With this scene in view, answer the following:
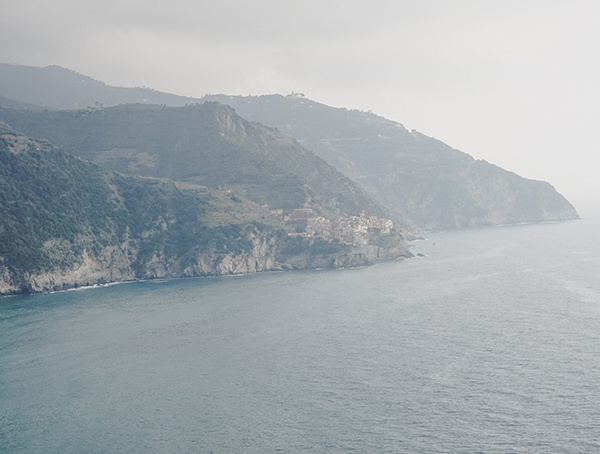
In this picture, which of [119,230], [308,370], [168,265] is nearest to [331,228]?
[168,265]

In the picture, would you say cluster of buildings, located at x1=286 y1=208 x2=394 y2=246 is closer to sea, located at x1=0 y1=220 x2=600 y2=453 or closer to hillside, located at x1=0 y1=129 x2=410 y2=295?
hillside, located at x1=0 y1=129 x2=410 y2=295

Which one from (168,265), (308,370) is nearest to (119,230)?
(168,265)

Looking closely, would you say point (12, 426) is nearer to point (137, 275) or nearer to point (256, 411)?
point (256, 411)

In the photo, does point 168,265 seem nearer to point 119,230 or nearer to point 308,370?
point 119,230

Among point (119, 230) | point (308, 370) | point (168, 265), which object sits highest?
point (119, 230)

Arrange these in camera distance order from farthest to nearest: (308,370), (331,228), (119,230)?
(331,228) → (119,230) → (308,370)

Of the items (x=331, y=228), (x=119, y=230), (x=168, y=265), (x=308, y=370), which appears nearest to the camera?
(x=308, y=370)

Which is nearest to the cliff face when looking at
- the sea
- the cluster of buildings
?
the cluster of buildings

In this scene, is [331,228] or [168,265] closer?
[168,265]

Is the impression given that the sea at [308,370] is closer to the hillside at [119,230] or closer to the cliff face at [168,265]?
the cliff face at [168,265]

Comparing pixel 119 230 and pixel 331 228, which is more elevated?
pixel 119 230
